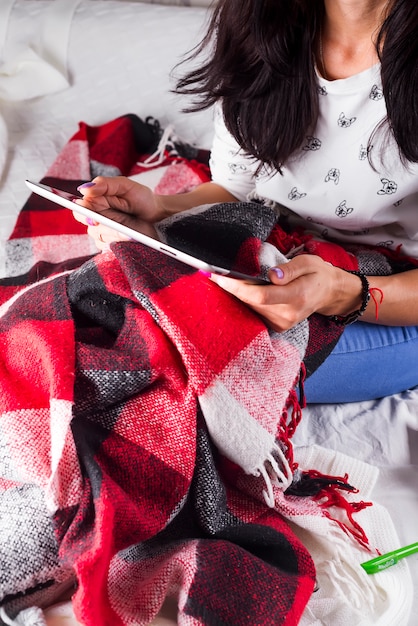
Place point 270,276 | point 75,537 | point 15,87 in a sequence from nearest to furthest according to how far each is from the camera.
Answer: point 75,537, point 270,276, point 15,87

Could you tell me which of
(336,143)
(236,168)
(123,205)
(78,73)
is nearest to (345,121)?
(336,143)

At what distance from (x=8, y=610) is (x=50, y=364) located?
0.25 m

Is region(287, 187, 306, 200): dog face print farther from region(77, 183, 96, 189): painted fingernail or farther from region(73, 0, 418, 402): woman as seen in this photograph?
region(77, 183, 96, 189): painted fingernail

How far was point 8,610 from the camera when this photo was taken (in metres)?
0.70

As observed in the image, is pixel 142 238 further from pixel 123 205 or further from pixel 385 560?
pixel 385 560

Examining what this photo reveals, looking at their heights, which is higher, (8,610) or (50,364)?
(50,364)

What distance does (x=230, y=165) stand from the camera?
45.0 inches

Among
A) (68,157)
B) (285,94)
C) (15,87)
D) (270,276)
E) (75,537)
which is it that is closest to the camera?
(75,537)

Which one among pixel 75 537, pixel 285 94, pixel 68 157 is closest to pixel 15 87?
pixel 68 157

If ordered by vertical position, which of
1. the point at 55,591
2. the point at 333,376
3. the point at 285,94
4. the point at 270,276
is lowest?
the point at 55,591

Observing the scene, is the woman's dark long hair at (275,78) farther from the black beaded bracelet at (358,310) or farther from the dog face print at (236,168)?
the black beaded bracelet at (358,310)

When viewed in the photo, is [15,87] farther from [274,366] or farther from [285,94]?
[274,366]

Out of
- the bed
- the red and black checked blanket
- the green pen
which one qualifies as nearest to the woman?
the red and black checked blanket

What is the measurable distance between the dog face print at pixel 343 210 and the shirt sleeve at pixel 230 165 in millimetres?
150
